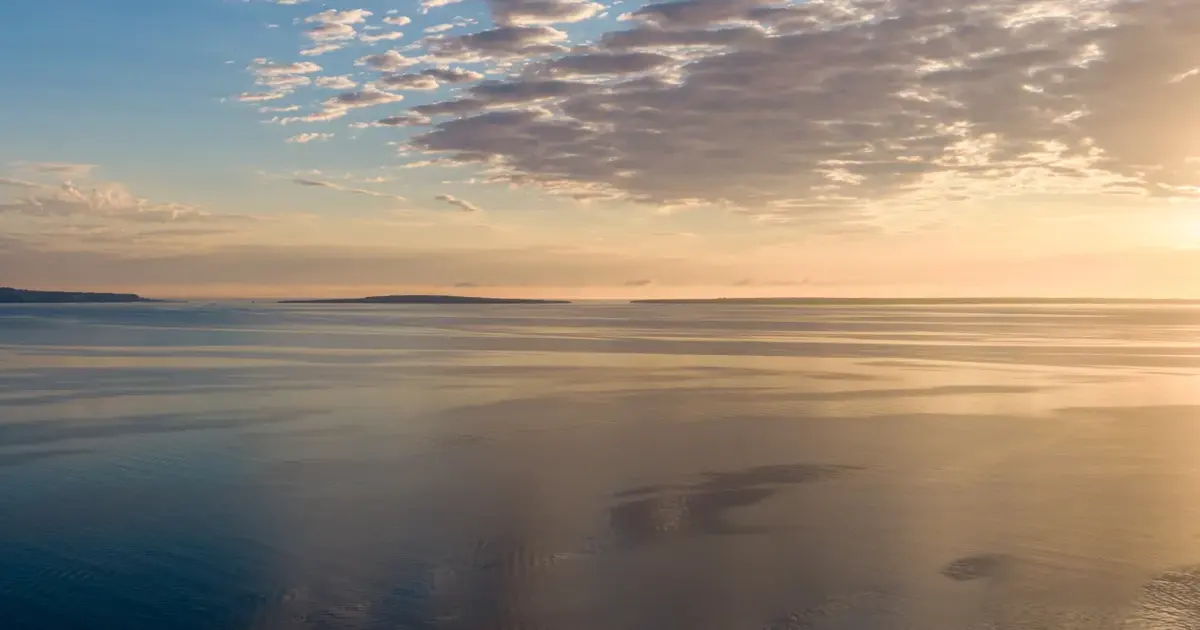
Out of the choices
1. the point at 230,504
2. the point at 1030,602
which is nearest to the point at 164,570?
the point at 230,504

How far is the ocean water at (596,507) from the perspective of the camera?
7.88 m

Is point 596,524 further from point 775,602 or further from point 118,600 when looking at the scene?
point 118,600

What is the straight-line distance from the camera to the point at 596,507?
37.0 ft

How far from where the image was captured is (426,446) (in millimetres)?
15648

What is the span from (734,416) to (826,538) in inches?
371

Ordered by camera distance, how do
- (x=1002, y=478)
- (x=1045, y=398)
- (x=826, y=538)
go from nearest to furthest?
(x=826, y=538) < (x=1002, y=478) < (x=1045, y=398)

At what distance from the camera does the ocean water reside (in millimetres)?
7879

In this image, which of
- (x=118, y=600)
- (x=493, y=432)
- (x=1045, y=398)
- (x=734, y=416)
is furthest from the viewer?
(x=1045, y=398)

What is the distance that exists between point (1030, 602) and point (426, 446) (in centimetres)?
1015

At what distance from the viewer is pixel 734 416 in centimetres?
1936

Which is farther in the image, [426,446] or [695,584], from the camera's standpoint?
[426,446]

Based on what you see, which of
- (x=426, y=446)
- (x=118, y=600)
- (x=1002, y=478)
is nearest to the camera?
(x=118, y=600)

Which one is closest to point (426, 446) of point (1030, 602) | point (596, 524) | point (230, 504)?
point (230, 504)

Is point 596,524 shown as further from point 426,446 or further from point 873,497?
point 426,446
